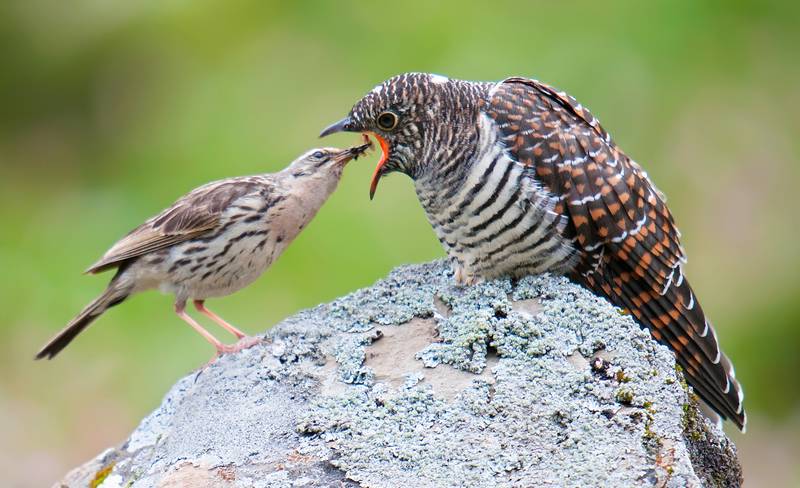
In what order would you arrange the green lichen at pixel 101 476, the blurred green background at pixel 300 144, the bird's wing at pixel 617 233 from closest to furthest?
1. the green lichen at pixel 101 476
2. the bird's wing at pixel 617 233
3. the blurred green background at pixel 300 144

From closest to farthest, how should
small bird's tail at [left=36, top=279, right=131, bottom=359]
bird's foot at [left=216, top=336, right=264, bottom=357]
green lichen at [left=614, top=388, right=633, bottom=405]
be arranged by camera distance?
green lichen at [left=614, top=388, right=633, bottom=405] < bird's foot at [left=216, top=336, right=264, bottom=357] < small bird's tail at [left=36, top=279, right=131, bottom=359]

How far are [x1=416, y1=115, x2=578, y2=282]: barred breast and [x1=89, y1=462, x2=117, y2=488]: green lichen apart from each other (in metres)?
1.62

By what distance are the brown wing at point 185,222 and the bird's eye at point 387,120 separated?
102 cm

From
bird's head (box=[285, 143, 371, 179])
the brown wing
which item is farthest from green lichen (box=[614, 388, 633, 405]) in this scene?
the brown wing

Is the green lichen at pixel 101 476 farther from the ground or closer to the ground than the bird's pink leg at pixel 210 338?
closer to the ground

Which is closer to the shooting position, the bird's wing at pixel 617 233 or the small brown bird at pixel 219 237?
the bird's wing at pixel 617 233

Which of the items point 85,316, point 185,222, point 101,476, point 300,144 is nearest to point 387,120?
point 185,222

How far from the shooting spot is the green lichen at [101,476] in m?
4.09

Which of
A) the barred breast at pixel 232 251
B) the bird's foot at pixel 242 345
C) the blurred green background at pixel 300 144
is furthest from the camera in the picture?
the blurred green background at pixel 300 144

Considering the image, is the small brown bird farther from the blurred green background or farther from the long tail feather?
the blurred green background

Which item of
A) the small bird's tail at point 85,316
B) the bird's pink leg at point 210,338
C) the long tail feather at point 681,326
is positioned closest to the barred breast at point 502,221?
the long tail feather at point 681,326

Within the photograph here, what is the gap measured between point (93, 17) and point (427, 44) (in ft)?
11.2

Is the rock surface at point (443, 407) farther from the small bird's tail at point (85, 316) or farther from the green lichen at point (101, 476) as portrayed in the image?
the small bird's tail at point (85, 316)

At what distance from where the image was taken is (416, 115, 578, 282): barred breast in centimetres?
436
